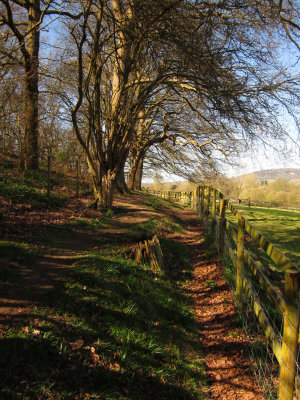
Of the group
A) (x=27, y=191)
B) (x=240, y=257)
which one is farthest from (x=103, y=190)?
(x=240, y=257)

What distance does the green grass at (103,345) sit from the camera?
8.05 ft

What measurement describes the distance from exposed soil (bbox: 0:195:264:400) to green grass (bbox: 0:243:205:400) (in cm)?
19

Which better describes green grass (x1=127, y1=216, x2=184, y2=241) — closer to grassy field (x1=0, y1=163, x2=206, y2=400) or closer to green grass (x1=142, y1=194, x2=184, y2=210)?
grassy field (x1=0, y1=163, x2=206, y2=400)

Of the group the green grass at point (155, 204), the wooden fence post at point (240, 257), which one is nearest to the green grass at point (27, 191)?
the green grass at point (155, 204)

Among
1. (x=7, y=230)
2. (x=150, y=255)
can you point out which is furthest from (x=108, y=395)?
(x=7, y=230)

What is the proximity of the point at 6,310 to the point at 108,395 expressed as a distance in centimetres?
153

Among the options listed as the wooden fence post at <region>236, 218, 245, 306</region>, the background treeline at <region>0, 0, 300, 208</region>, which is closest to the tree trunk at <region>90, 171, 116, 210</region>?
the background treeline at <region>0, 0, 300, 208</region>

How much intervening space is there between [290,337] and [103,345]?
1924 mm

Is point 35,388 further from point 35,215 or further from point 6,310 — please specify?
point 35,215

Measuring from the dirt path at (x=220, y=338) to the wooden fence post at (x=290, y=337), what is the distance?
78 cm

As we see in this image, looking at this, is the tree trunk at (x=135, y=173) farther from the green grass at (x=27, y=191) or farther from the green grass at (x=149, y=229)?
the green grass at (x=27, y=191)

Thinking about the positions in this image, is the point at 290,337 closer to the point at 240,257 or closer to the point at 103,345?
the point at 103,345

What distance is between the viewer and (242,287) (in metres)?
4.36

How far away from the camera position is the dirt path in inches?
121
